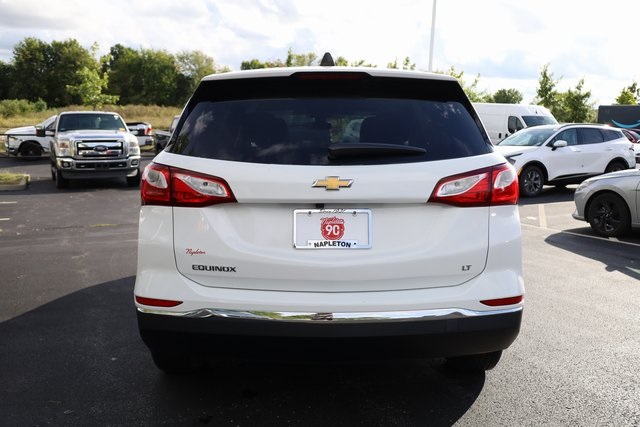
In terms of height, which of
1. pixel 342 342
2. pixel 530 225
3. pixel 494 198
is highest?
pixel 494 198

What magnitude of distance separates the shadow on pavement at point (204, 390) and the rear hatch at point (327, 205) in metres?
0.48

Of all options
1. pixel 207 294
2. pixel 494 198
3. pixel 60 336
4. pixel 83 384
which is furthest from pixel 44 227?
pixel 494 198

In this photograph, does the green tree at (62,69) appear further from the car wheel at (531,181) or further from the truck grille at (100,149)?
the car wheel at (531,181)

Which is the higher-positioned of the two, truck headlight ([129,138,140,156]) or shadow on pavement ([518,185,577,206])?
truck headlight ([129,138,140,156])

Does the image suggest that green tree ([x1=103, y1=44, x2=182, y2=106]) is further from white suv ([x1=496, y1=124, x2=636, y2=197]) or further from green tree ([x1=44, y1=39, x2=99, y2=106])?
white suv ([x1=496, y1=124, x2=636, y2=197])

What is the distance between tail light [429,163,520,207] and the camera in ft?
9.04

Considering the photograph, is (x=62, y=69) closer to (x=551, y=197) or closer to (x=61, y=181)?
(x=61, y=181)

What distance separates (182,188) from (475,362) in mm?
2044

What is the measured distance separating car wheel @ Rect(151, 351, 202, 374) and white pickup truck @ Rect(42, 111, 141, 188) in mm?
11762

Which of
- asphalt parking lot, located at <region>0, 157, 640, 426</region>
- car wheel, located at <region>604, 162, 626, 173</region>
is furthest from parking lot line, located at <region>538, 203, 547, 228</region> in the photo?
asphalt parking lot, located at <region>0, 157, 640, 426</region>

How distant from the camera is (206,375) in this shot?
3.61 m

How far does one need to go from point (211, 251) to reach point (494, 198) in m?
1.41

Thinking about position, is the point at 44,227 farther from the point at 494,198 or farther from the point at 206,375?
the point at 494,198

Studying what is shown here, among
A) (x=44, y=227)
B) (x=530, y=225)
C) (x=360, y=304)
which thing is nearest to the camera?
(x=360, y=304)
